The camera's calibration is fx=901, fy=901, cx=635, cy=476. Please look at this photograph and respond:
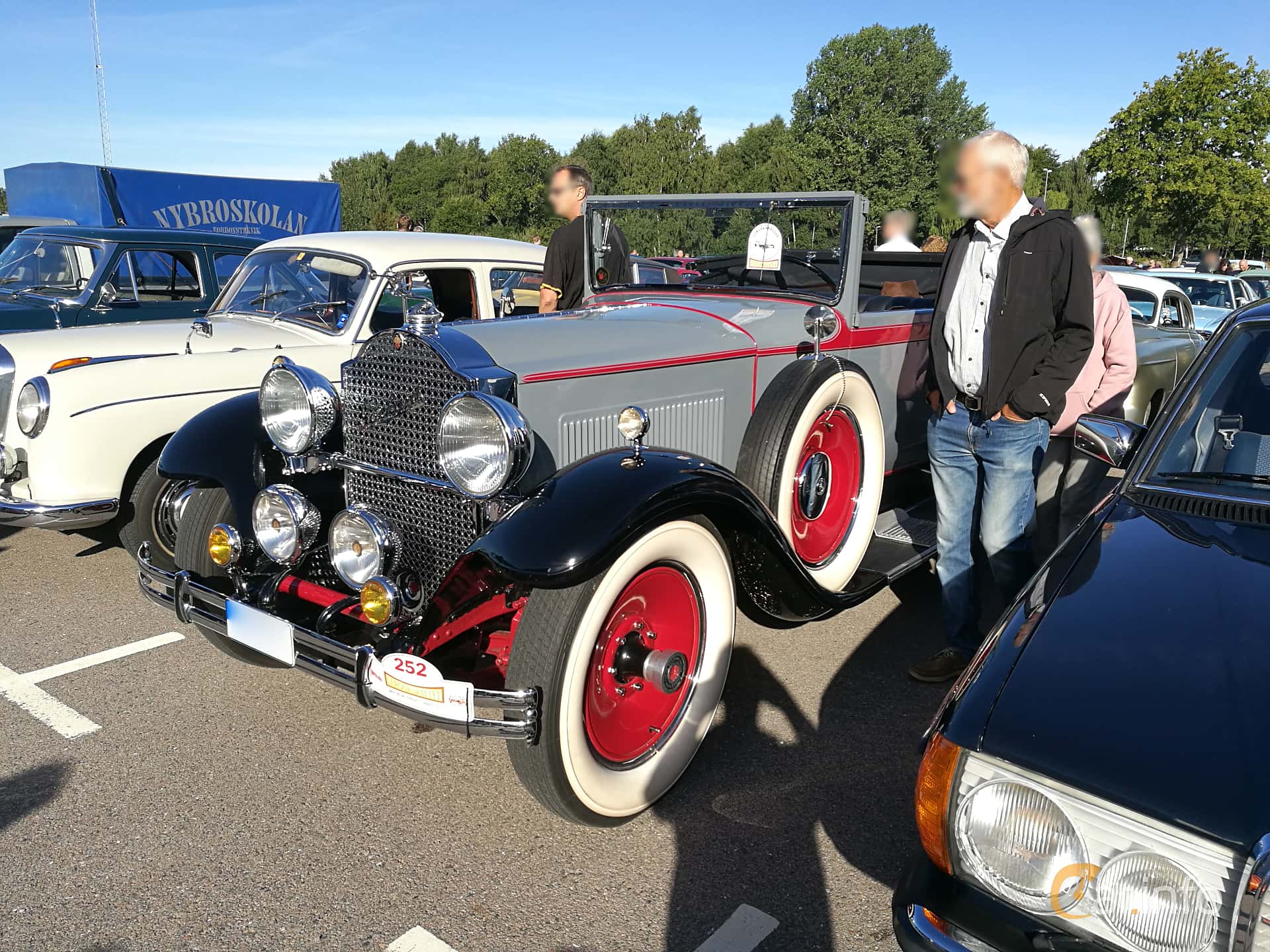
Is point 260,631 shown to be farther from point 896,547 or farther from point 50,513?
point 896,547

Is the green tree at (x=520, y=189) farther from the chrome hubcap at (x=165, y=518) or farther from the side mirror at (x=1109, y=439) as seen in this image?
the side mirror at (x=1109, y=439)

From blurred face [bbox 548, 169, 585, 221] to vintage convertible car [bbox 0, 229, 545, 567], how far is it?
0.88 meters

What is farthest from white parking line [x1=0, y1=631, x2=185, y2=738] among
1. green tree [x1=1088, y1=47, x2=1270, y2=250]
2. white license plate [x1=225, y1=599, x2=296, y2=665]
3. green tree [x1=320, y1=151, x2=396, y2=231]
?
green tree [x1=320, y1=151, x2=396, y2=231]

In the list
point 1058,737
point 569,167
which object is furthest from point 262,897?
point 569,167

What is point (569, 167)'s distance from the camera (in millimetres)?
5133

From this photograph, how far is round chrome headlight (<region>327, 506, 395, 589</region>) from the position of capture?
107 inches

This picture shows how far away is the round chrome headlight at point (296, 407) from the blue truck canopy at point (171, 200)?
31.6ft

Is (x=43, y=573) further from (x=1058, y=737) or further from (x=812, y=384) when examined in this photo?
(x=1058, y=737)

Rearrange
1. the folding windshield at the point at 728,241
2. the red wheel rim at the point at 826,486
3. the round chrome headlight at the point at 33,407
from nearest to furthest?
the red wheel rim at the point at 826,486 → the folding windshield at the point at 728,241 → the round chrome headlight at the point at 33,407

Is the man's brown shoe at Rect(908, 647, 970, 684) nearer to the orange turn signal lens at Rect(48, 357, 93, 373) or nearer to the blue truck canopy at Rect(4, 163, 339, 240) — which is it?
the orange turn signal lens at Rect(48, 357, 93, 373)

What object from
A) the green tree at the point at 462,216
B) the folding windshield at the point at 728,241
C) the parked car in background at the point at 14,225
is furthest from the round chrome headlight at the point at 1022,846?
the green tree at the point at 462,216

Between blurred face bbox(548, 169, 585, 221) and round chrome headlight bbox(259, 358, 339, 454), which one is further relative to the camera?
blurred face bbox(548, 169, 585, 221)

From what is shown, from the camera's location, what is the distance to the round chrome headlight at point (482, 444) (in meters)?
2.48

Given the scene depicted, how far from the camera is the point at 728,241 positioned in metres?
4.19
